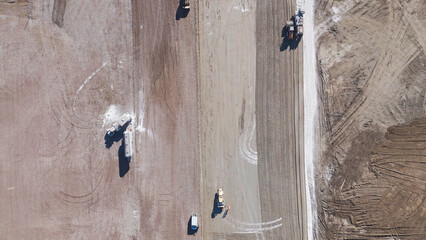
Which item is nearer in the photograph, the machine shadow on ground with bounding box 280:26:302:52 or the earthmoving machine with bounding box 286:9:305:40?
the earthmoving machine with bounding box 286:9:305:40

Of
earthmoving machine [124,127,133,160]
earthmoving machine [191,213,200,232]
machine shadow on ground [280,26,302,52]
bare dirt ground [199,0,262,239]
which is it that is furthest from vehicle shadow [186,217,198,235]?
machine shadow on ground [280,26,302,52]

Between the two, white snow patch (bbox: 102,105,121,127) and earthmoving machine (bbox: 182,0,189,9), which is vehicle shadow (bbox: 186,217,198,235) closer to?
white snow patch (bbox: 102,105,121,127)

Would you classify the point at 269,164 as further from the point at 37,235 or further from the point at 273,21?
the point at 37,235

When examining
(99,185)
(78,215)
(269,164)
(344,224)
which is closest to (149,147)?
(99,185)

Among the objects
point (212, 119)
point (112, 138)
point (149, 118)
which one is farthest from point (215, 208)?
point (112, 138)

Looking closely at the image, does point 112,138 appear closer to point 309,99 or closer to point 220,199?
point 220,199

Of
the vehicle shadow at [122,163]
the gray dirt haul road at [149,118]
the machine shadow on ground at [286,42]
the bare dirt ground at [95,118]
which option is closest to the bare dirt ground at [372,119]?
the machine shadow on ground at [286,42]

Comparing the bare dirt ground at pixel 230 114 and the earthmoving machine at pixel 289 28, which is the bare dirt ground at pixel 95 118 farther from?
the earthmoving machine at pixel 289 28
